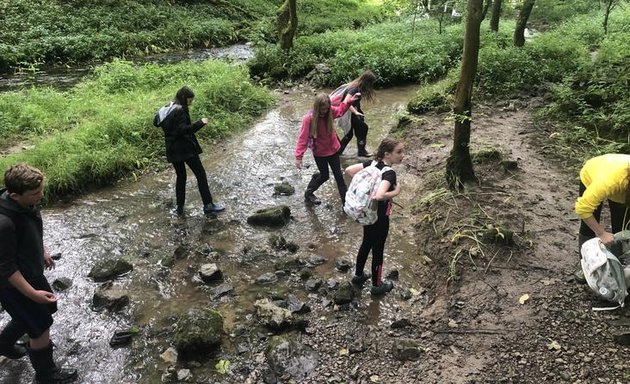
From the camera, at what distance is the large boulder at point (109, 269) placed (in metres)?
6.27

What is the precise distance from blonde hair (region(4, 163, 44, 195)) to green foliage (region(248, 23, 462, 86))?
43.7 feet

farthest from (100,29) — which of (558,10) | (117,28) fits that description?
(558,10)

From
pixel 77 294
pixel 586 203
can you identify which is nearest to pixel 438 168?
pixel 586 203

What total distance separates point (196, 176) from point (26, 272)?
3.91 metres

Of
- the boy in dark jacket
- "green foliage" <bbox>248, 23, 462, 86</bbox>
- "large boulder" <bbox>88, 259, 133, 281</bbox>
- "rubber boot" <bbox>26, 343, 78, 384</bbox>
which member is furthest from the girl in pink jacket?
"green foliage" <bbox>248, 23, 462, 86</bbox>

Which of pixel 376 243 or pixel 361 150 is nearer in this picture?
pixel 376 243

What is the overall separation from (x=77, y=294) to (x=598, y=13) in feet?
109

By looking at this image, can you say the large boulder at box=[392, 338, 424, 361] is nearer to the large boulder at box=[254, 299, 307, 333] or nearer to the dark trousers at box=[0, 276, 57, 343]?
the large boulder at box=[254, 299, 307, 333]

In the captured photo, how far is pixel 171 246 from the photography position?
7.10 metres

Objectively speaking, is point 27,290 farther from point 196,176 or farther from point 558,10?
point 558,10

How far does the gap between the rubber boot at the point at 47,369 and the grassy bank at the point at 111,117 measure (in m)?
4.84

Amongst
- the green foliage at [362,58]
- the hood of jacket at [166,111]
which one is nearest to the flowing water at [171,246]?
the hood of jacket at [166,111]

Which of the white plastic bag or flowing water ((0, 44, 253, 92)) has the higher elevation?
flowing water ((0, 44, 253, 92))

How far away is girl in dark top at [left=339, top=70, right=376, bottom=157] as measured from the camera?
881 cm
